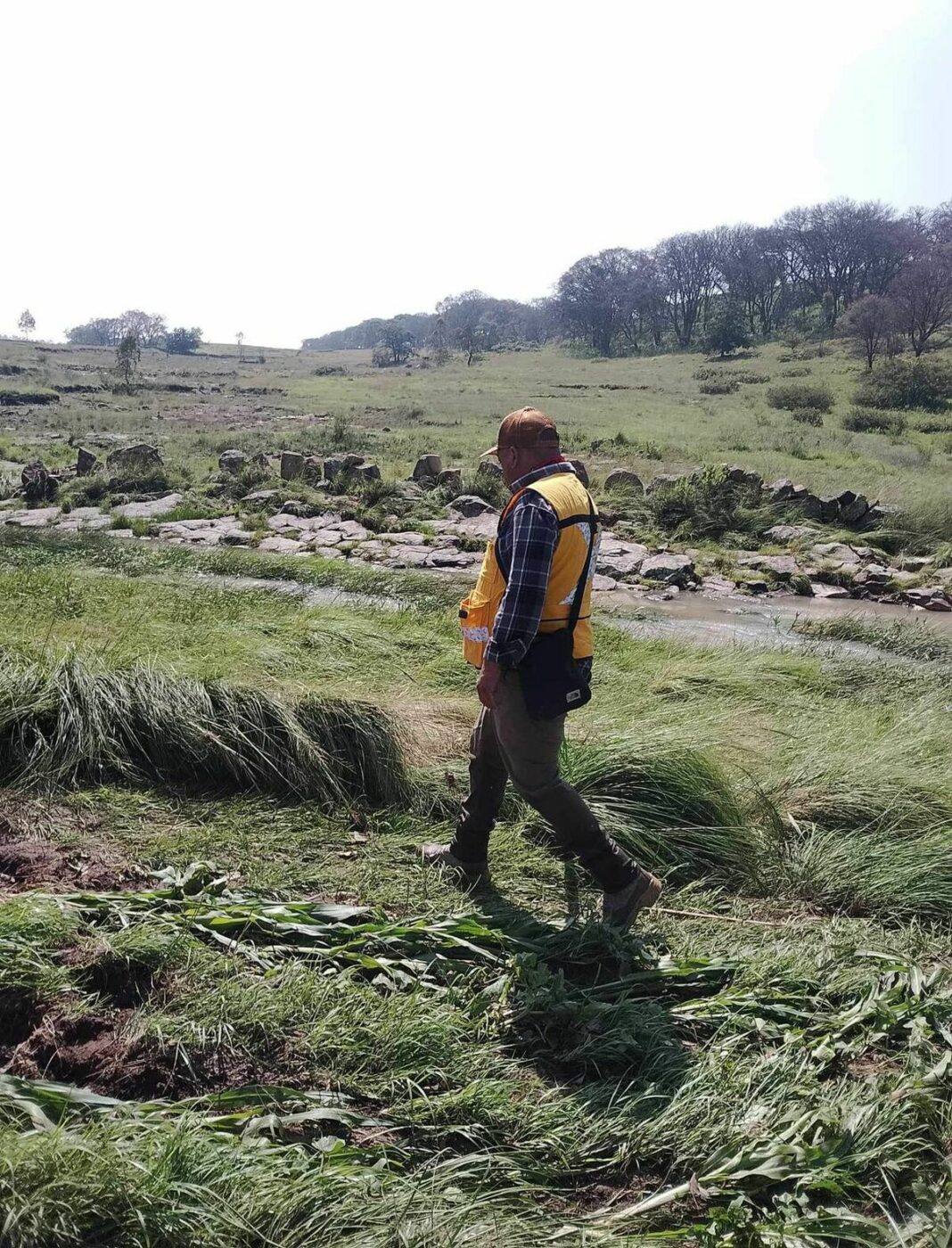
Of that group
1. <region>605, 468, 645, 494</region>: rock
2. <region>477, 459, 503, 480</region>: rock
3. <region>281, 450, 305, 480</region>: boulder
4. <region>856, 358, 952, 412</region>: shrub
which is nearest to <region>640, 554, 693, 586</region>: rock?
<region>605, 468, 645, 494</region>: rock

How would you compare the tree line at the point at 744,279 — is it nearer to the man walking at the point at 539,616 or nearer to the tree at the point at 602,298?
the tree at the point at 602,298

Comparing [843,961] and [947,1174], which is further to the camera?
[843,961]

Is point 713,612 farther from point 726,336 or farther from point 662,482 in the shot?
point 726,336

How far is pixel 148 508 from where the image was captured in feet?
52.9

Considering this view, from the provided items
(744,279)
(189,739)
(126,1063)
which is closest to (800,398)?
(189,739)

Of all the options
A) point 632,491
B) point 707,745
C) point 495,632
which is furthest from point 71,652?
point 632,491

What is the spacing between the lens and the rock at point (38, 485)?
16781mm

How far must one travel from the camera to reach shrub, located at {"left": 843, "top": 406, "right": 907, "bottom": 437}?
3021 centimetres

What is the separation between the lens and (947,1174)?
2150 millimetres

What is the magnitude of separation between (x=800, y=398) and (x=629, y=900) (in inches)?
1413

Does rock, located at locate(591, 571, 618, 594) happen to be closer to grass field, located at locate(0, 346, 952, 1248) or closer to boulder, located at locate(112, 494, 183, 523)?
grass field, located at locate(0, 346, 952, 1248)

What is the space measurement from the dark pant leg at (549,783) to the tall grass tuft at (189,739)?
122 centimetres

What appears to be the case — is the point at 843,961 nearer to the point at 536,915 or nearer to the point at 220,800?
the point at 536,915

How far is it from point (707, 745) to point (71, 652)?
3474 millimetres
